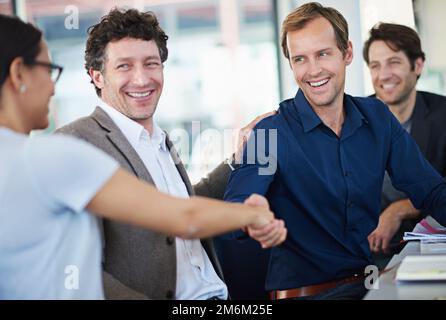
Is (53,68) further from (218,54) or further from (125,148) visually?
(218,54)

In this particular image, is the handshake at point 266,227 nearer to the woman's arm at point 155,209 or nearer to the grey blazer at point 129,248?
the woman's arm at point 155,209

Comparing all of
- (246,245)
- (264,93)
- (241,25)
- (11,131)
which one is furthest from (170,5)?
(11,131)

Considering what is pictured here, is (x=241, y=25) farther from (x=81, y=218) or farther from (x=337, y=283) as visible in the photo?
(x=81, y=218)

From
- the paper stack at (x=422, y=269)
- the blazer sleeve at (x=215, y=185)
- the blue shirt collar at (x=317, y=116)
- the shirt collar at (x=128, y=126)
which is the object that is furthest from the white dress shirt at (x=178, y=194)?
the paper stack at (x=422, y=269)

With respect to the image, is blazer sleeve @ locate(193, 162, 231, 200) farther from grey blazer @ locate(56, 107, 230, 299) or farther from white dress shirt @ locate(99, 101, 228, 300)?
grey blazer @ locate(56, 107, 230, 299)

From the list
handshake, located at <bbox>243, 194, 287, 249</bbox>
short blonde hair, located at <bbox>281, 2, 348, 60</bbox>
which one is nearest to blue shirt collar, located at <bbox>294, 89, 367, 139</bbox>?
short blonde hair, located at <bbox>281, 2, 348, 60</bbox>

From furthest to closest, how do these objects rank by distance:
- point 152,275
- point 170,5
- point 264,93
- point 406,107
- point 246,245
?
1. point 170,5
2. point 264,93
3. point 406,107
4. point 246,245
5. point 152,275

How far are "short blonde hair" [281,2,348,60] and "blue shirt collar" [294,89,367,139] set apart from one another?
0.19m

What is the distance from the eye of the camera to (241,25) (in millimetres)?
6469

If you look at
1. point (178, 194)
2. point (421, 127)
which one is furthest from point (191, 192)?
point (421, 127)

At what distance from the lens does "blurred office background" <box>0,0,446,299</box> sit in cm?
477

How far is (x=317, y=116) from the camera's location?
229cm

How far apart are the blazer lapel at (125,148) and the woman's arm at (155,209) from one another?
0.57 metres

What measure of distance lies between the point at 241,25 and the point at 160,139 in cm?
438
